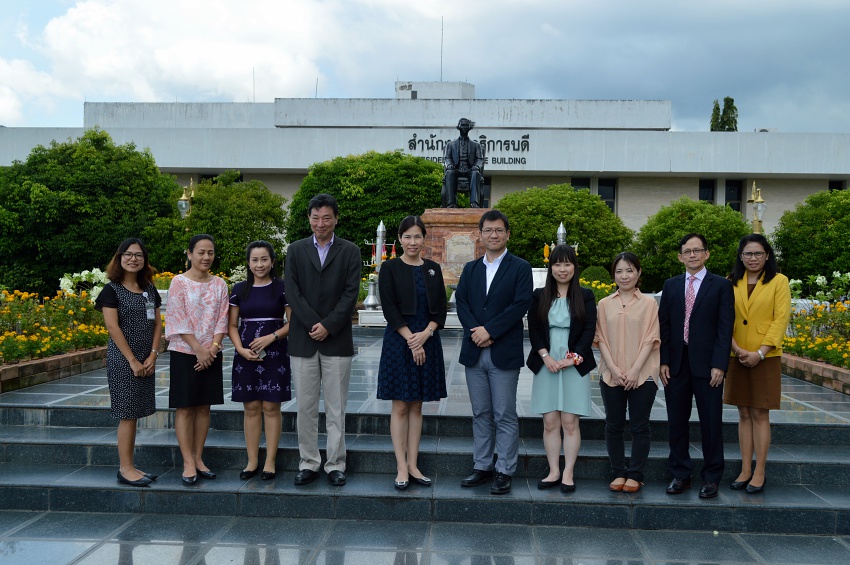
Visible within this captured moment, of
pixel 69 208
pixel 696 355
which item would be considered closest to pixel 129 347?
pixel 696 355

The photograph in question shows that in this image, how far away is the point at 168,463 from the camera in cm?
480

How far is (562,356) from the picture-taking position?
4.27 meters

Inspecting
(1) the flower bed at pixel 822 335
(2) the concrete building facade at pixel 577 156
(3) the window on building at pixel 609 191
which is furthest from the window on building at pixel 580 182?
(1) the flower bed at pixel 822 335

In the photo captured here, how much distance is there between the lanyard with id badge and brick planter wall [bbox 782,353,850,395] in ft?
20.7

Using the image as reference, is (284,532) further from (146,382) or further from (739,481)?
(739,481)

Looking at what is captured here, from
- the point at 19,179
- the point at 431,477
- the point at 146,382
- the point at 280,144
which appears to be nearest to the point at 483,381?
the point at 431,477

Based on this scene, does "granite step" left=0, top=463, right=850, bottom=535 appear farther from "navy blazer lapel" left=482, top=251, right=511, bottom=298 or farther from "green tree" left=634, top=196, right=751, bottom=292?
"green tree" left=634, top=196, right=751, bottom=292

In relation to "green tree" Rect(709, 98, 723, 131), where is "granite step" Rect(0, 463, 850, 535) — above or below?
below

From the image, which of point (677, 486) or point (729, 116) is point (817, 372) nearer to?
point (677, 486)

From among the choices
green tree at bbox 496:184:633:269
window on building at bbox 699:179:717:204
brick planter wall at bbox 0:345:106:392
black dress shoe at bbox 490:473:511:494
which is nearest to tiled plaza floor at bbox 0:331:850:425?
brick planter wall at bbox 0:345:106:392

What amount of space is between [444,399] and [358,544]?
7.29ft

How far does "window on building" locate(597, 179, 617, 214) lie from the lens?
114 feet

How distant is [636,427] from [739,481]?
823 millimetres

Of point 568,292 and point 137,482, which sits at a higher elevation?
point 568,292
